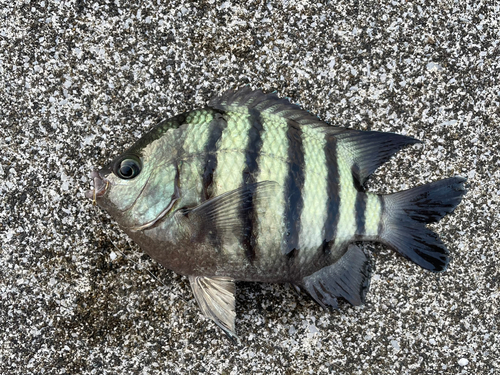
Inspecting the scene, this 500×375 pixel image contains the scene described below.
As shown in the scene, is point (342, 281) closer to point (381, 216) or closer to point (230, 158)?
point (381, 216)

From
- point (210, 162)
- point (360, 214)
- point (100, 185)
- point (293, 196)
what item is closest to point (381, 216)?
point (360, 214)

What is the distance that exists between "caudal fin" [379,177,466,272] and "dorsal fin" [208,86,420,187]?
0.12 metres

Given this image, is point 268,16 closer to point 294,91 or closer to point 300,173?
point 294,91

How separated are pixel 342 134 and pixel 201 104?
19.6 inches

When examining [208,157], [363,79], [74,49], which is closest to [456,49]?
[363,79]

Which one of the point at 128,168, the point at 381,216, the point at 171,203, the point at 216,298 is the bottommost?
the point at 216,298

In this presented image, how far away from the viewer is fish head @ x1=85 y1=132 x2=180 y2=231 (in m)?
1.14

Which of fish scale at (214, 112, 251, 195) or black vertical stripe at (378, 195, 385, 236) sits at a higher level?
fish scale at (214, 112, 251, 195)

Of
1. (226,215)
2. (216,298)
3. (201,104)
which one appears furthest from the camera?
(201,104)

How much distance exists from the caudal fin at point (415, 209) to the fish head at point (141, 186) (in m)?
0.66

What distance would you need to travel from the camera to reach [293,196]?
1.17 m

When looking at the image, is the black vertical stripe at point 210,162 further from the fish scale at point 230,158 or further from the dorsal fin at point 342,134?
the dorsal fin at point 342,134

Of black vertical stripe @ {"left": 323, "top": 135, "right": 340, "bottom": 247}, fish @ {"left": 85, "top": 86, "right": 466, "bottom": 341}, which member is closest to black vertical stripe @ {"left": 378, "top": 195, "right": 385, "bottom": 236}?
fish @ {"left": 85, "top": 86, "right": 466, "bottom": 341}

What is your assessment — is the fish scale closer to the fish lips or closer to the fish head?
the fish head
